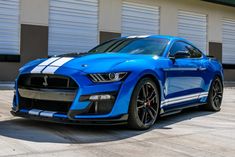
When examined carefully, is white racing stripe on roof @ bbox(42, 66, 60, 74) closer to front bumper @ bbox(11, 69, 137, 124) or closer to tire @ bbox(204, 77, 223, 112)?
front bumper @ bbox(11, 69, 137, 124)

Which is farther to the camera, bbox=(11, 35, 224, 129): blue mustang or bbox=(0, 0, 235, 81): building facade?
bbox=(0, 0, 235, 81): building facade

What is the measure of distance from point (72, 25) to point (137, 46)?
7498 mm

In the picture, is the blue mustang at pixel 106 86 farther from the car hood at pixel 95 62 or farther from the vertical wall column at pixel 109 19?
the vertical wall column at pixel 109 19

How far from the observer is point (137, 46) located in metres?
6.54

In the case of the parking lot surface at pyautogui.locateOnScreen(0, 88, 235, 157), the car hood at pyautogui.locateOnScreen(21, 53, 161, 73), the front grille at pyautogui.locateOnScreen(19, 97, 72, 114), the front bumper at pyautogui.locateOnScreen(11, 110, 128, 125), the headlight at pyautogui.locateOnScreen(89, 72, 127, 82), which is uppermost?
the car hood at pyautogui.locateOnScreen(21, 53, 161, 73)

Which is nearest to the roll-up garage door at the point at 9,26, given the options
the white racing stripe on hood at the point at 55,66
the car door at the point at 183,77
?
the car door at the point at 183,77

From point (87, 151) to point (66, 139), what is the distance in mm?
597

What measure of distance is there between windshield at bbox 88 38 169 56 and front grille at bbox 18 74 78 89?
4.82 ft

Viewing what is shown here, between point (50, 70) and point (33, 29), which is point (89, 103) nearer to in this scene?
point (50, 70)

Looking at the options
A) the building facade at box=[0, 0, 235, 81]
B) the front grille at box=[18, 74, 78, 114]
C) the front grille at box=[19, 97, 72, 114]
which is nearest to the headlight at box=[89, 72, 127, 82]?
the front grille at box=[18, 74, 78, 114]

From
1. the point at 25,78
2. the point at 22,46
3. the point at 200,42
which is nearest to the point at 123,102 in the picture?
the point at 25,78

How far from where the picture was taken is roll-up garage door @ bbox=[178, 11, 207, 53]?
58.0ft

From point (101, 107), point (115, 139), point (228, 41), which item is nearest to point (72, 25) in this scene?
point (101, 107)

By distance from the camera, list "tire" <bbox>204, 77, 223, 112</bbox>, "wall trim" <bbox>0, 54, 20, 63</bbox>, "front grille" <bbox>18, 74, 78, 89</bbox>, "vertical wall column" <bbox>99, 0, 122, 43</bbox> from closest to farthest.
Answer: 1. "front grille" <bbox>18, 74, 78, 89</bbox>
2. "tire" <bbox>204, 77, 223, 112</bbox>
3. "wall trim" <bbox>0, 54, 20, 63</bbox>
4. "vertical wall column" <bbox>99, 0, 122, 43</bbox>
